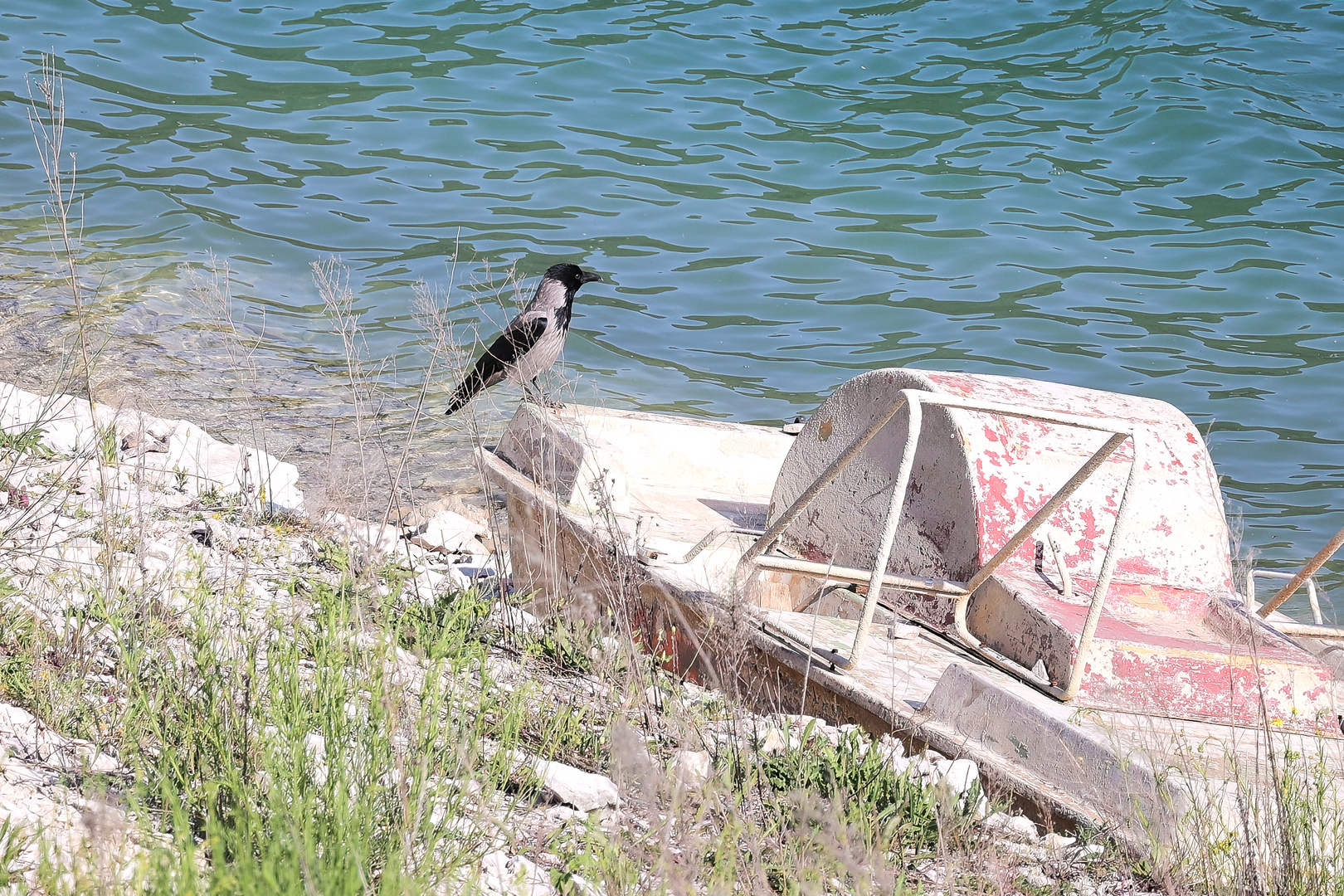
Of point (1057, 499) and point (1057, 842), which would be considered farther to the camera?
point (1057, 499)

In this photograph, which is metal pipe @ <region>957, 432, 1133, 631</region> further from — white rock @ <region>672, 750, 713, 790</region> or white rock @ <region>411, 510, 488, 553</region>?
white rock @ <region>411, 510, 488, 553</region>

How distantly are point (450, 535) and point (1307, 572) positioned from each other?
385 centimetres

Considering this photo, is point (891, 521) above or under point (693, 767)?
above

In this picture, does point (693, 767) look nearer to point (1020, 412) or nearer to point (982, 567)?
point (1020, 412)

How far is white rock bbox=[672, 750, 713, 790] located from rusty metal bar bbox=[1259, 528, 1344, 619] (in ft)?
6.83

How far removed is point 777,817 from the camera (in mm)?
2596

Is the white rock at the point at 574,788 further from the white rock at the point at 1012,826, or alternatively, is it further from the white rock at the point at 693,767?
the white rock at the point at 1012,826

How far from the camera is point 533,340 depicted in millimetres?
6992

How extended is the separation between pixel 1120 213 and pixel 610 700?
34.3 ft

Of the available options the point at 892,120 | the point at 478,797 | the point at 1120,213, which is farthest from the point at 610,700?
Answer: the point at 892,120

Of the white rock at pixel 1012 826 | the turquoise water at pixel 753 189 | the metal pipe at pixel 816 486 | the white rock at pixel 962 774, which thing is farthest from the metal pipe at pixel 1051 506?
the turquoise water at pixel 753 189

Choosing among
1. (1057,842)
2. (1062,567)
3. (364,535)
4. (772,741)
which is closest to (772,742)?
(772,741)

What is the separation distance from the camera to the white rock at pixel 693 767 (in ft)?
8.55

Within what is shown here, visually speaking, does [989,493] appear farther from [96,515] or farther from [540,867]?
[96,515]
